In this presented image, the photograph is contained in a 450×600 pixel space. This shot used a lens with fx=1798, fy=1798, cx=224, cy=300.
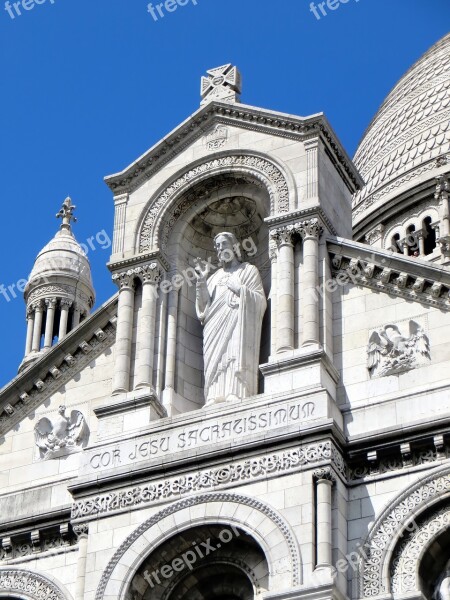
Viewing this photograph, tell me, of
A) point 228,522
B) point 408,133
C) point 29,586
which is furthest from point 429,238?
point 228,522

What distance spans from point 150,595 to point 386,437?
173 inches

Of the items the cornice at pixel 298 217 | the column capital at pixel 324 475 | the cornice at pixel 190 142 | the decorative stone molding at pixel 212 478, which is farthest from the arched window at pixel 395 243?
the column capital at pixel 324 475

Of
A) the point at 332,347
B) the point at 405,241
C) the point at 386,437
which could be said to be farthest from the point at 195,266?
the point at 405,241

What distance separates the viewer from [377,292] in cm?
2973

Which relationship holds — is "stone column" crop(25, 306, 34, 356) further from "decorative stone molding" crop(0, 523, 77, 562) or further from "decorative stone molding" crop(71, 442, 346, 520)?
"decorative stone molding" crop(71, 442, 346, 520)

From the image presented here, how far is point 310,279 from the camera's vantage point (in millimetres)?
29672

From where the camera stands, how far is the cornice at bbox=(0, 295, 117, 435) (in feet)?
105

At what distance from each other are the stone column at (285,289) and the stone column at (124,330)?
110 inches

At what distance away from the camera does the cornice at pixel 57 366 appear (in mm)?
31984

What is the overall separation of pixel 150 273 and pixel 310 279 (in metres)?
3.19

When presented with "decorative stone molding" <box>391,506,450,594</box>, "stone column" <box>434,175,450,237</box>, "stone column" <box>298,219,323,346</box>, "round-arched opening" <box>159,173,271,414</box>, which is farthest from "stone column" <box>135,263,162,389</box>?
"stone column" <box>434,175,450,237</box>

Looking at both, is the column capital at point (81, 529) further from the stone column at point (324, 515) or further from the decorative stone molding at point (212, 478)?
the stone column at point (324, 515)

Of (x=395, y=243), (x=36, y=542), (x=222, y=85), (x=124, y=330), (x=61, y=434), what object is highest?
(x=395, y=243)

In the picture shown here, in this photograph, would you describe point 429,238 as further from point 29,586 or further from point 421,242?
point 29,586
